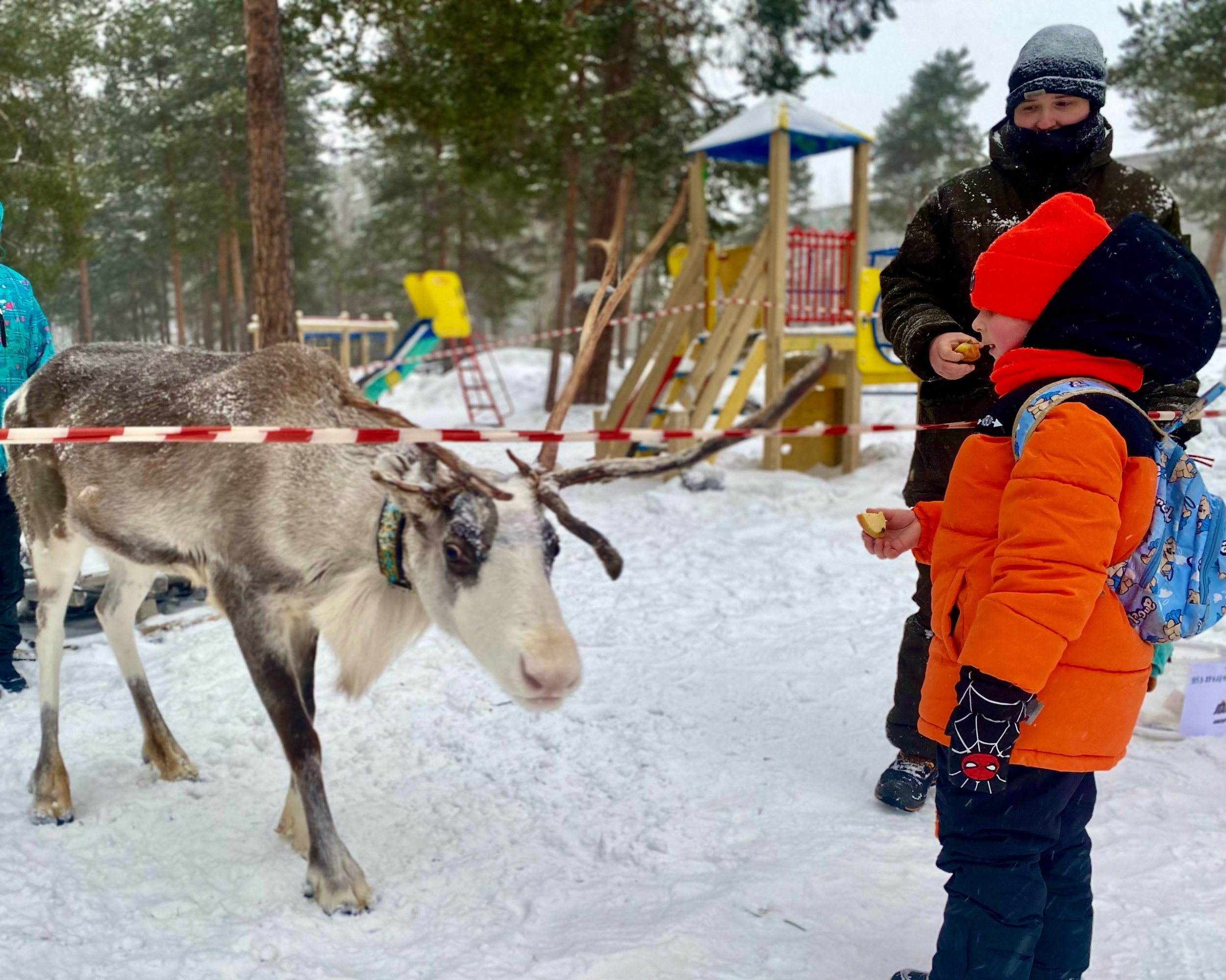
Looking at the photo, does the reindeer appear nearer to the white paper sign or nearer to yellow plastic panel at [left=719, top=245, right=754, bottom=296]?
the white paper sign

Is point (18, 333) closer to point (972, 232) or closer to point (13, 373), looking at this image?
point (13, 373)

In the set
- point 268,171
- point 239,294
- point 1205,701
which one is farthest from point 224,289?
point 1205,701

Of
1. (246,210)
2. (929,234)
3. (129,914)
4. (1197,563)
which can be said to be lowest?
(129,914)

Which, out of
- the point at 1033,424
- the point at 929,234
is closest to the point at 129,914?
the point at 1033,424

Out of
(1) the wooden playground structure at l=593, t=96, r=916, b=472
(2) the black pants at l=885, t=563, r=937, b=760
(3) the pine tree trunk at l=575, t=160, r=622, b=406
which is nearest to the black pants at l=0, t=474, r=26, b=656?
(2) the black pants at l=885, t=563, r=937, b=760

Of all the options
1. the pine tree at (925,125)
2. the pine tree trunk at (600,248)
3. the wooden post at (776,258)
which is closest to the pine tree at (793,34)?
the pine tree trunk at (600,248)

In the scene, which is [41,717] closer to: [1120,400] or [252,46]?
[1120,400]

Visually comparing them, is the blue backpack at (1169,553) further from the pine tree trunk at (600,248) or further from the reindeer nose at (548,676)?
the pine tree trunk at (600,248)

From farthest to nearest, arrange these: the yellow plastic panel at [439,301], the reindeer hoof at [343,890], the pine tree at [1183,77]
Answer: the yellow plastic panel at [439,301], the pine tree at [1183,77], the reindeer hoof at [343,890]

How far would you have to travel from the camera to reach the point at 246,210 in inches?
220

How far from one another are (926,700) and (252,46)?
18.3ft

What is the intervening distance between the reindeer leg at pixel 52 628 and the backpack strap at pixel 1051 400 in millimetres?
2740

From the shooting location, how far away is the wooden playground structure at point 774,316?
7.53 metres

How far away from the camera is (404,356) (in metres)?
12.2
